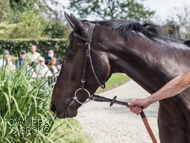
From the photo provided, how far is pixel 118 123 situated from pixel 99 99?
3716mm

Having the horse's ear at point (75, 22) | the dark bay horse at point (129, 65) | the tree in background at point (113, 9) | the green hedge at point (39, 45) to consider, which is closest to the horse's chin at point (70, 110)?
the dark bay horse at point (129, 65)

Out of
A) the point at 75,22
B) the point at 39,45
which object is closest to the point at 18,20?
the point at 39,45

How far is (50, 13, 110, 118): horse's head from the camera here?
184 cm

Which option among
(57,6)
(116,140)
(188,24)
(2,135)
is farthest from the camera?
(57,6)

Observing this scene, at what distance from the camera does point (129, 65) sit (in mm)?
1889

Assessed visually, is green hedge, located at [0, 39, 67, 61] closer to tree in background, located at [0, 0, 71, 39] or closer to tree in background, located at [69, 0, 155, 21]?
tree in background, located at [0, 0, 71, 39]

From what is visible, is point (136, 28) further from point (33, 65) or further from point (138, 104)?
point (33, 65)

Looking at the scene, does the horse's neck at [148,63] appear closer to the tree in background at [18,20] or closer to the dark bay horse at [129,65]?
the dark bay horse at [129,65]

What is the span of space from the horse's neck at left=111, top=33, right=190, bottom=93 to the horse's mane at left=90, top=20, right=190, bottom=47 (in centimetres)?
11

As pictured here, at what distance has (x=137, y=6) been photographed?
30.2 m

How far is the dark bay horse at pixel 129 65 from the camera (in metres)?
1.83

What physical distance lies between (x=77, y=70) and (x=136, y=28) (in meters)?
0.68

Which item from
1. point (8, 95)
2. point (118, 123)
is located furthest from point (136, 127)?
point (8, 95)

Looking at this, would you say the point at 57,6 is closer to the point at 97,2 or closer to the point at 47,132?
the point at 97,2
